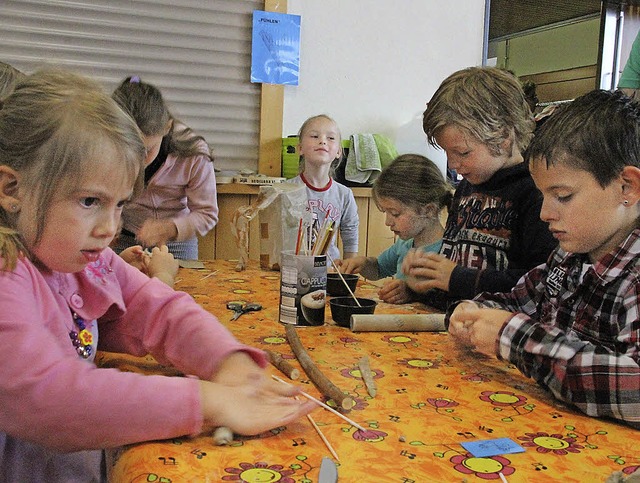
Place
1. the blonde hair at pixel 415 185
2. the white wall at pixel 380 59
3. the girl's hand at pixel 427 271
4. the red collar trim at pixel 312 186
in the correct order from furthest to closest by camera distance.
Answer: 1. the white wall at pixel 380 59
2. the red collar trim at pixel 312 186
3. the blonde hair at pixel 415 185
4. the girl's hand at pixel 427 271

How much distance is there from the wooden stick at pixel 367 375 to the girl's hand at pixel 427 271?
0.46 meters

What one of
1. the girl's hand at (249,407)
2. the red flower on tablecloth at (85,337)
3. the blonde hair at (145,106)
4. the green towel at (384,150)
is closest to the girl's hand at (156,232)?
the blonde hair at (145,106)

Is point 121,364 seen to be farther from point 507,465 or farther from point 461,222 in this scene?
point 461,222

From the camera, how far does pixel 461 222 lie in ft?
5.36

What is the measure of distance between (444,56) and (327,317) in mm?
2741

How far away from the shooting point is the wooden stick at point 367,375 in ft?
2.82

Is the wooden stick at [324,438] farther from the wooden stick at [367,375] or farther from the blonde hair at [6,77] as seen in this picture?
the blonde hair at [6,77]

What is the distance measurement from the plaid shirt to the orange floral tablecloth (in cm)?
3

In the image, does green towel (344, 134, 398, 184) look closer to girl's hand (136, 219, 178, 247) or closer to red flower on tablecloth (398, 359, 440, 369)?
girl's hand (136, 219, 178, 247)

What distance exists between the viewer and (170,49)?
10.3ft

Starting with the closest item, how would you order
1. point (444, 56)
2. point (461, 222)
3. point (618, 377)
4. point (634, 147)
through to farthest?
point (618, 377) < point (634, 147) < point (461, 222) < point (444, 56)

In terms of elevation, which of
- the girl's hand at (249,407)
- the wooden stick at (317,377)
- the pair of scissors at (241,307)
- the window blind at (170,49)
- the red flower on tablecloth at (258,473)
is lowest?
the pair of scissors at (241,307)

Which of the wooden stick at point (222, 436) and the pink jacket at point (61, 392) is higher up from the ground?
the pink jacket at point (61, 392)

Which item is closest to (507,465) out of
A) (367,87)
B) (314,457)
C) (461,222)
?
(314,457)
